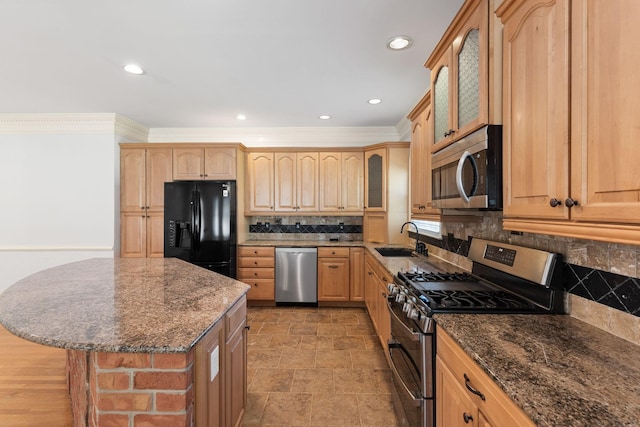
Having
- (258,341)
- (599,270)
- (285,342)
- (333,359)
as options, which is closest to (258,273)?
(258,341)

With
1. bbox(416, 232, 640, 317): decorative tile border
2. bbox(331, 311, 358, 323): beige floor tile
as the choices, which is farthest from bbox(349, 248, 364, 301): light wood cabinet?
bbox(416, 232, 640, 317): decorative tile border

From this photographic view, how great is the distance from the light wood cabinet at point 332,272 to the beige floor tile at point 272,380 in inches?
66.5

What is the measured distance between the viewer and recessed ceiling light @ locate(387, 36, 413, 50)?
227 centimetres

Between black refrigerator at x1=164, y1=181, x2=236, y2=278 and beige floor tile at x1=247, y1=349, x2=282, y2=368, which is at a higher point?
black refrigerator at x1=164, y1=181, x2=236, y2=278

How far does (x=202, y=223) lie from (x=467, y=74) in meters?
3.48

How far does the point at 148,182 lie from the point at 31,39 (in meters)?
2.20

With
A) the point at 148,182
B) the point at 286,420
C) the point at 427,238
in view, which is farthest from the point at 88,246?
the point at 427,238

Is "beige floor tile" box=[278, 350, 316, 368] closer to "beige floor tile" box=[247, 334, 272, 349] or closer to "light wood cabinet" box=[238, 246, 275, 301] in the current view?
"beige floor tile" box=[247, 334, 272, 349]

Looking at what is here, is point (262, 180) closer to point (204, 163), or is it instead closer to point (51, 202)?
point (204, 163)

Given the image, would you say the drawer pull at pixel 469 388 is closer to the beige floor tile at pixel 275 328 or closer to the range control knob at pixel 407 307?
the range control knob at pixel 407 307

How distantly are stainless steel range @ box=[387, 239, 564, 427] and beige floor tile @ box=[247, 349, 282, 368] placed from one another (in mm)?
1183

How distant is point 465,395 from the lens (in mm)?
1145

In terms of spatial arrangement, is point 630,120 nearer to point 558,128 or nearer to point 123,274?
point 558,128

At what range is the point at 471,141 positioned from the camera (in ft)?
5.22
